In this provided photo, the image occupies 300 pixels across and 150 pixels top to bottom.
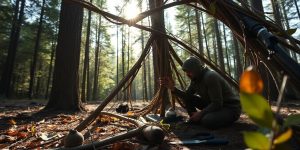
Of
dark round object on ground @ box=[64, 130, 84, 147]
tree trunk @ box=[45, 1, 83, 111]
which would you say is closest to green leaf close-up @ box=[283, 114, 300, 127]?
dark round object on ground @ box=[64, 130, 84, 147]

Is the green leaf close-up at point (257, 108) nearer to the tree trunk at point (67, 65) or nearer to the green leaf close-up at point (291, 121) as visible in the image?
the green leaf close-up at point (291, 121)

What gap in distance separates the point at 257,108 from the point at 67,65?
642 centimetres

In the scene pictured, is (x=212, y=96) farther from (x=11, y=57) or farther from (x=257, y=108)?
(x=11, y=57)

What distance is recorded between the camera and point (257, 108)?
0.24m

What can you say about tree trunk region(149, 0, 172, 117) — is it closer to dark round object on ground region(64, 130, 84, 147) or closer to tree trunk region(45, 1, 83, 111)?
dark round object on ground region(64, 130, 84, 147)

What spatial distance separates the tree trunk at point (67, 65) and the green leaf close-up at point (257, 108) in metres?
6.15

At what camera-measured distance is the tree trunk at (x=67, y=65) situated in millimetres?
6086

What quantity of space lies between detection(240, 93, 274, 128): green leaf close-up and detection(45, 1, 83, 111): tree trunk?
6152mm

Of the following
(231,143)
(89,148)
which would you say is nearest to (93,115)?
(89,148)

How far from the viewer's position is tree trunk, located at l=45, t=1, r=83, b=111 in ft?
20.0

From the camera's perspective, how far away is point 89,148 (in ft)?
6.44

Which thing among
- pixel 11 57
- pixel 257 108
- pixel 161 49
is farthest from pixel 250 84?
pixel 11 57

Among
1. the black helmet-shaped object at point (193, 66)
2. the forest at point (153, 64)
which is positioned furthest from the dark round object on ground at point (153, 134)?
the black helmet-shaped object at point (193, 66)

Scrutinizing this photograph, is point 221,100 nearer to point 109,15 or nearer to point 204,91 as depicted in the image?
point 204,91
